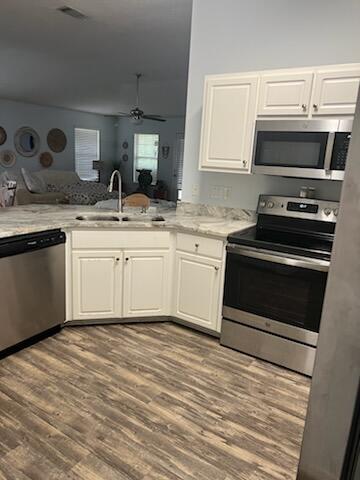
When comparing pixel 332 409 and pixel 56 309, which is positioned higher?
pixel 332 409

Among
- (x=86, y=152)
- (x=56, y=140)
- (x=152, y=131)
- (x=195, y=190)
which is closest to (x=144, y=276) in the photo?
(x=195, y=190)

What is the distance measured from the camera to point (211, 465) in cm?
172

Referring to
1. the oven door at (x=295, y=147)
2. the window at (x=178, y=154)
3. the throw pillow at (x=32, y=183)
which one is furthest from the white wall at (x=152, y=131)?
the oven door at (x=295, y=147)

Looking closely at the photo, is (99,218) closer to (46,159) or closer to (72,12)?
(72,12)

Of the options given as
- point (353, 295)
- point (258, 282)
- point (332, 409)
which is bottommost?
point (258, 282)

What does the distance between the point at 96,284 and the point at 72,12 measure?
257 cm

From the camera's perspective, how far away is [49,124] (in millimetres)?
9734

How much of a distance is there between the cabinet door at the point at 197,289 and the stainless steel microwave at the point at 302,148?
823 mm

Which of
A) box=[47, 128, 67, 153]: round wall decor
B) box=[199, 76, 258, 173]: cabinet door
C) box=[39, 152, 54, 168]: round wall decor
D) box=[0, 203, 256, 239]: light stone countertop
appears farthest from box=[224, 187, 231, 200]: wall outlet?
box=[47, 128, 67, 153]: round wall decor

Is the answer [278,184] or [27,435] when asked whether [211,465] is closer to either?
[27,435]

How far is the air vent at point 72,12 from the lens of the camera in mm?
3383

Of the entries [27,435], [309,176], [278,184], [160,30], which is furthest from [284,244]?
[160,30]

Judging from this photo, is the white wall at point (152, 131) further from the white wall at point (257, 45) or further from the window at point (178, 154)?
A: the white wall at point (257, 45)

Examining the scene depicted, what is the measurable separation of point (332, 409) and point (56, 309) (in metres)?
2.23
